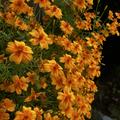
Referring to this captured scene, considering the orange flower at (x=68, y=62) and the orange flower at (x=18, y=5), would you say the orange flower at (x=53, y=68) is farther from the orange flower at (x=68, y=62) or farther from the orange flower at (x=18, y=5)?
the orange flower at (x=18, y=5)

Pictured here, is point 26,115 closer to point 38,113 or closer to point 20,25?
point 38,113

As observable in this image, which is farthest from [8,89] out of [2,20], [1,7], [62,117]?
[1,7]

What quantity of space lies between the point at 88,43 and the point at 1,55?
111cm

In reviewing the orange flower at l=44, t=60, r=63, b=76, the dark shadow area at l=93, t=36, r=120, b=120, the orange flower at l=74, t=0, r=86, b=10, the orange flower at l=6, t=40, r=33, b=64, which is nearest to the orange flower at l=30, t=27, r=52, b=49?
the orange flower at l=44, t=60, r=63, b=76

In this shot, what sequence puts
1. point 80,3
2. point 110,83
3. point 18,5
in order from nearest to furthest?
1. point 18,5
2. point 80,3
3. point 110,83

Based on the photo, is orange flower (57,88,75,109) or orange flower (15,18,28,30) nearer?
orange flower (57,88,75,109)

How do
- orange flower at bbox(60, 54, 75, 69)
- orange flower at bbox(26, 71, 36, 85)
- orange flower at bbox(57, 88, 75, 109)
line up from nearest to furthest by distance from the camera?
orange flower at bbox(57, 88, 75, 109) < orange flower at bbox(26, 71, 36, 85) < orange flower at bbox(60, 54, 75, 69)

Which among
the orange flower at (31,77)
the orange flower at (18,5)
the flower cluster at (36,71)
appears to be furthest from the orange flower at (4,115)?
the orange flower at (18,5)

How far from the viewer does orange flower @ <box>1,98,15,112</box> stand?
2.64 m

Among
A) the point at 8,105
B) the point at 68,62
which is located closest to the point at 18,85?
the point at 8,105

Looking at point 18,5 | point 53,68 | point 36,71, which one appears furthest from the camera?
point 18,5

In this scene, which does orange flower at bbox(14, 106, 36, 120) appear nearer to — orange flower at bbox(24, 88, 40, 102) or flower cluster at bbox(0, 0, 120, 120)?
flower cluster at bbox(0, 0, 120, 120)

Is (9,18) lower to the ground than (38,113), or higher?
higher

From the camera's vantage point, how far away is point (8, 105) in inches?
104
